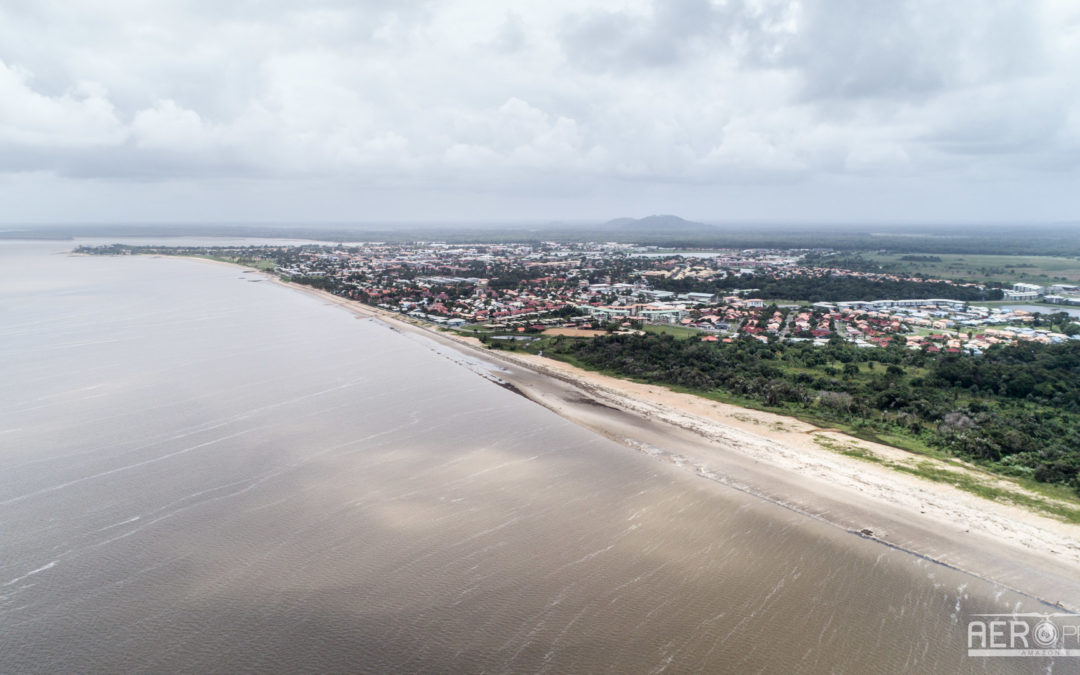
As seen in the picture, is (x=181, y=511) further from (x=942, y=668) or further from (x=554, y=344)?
(x=554, y=344)

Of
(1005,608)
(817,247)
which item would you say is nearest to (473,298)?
(1005,608)

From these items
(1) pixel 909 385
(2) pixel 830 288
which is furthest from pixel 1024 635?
(2) pixel 830 288

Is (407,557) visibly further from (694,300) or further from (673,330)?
(694,300)

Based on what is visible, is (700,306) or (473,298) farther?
(473,298)

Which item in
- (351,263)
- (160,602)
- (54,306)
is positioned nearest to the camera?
(160,602)

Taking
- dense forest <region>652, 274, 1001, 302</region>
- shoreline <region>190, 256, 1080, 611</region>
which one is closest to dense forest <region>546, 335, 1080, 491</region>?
shoreline <region>190, 256, 1080, 611</region>
